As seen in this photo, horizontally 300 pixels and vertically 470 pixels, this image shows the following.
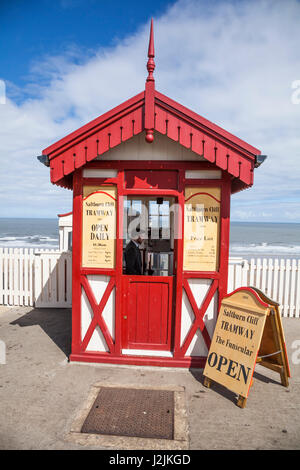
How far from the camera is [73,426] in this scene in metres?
3.42

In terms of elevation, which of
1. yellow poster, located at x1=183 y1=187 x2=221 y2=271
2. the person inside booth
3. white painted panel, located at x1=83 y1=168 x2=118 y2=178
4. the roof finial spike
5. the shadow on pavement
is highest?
the roof finial spike

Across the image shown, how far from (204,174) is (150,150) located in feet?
3.12

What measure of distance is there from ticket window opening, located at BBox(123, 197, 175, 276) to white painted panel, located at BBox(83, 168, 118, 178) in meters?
2.56

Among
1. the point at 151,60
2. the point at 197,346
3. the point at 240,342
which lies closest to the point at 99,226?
the point at 197,346

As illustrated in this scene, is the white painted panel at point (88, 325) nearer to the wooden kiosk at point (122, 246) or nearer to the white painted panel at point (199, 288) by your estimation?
the wooden kiosk at point (122, 246)

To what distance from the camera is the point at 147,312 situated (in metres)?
5.06

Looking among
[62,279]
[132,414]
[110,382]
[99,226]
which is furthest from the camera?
[62,279]

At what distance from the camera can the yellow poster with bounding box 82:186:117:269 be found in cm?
492

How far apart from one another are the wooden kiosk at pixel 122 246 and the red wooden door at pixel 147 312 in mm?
17

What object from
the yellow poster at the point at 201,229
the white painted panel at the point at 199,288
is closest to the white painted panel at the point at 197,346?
the white painted panel at the point at 199,288

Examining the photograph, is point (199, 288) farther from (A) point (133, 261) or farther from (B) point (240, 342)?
(A) point (133, 261)

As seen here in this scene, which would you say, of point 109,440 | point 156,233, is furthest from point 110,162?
point 109,440

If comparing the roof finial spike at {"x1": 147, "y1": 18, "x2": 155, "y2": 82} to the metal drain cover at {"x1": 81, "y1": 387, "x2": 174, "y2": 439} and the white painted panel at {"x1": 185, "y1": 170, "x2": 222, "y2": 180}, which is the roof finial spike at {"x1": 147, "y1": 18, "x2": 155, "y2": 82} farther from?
the metal drain cover at {"x1": 81, "y1": 387, "x2": 174, "y2": 439}

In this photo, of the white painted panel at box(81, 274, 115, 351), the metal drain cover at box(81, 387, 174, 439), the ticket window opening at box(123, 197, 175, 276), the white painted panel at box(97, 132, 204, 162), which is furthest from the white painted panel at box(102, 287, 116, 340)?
the ticket window opening at box(123, 197, 175, 276)
